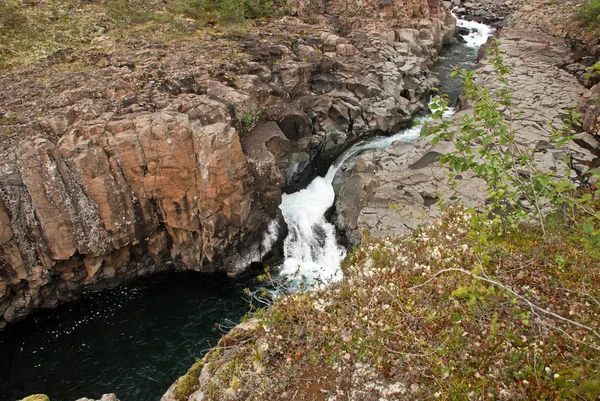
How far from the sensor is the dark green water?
13609 mm

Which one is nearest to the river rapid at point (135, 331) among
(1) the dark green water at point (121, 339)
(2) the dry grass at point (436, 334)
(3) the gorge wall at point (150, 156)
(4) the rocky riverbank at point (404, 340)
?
(1) the dark green water at point (121, 339)

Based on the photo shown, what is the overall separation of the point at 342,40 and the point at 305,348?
2296 centimetres

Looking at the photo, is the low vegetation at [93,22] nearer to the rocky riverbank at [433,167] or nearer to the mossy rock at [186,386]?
the rocky riverbank at [433,167]

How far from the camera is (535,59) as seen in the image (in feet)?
90.2

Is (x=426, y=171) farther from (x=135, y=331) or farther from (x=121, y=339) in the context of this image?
(x=121, y=339)

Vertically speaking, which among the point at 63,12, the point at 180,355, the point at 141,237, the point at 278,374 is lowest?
the point at 180,355

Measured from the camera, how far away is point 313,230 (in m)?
19.1

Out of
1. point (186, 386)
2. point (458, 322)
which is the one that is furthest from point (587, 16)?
point (186, 386)

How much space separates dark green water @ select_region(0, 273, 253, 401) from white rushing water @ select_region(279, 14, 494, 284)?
8.78 feet

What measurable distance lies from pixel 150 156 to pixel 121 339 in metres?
6.83

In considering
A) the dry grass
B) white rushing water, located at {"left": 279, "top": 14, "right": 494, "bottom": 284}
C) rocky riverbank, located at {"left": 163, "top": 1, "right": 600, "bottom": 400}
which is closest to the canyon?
white rushing water, located at {"left": 279, "top": 14, "right": 494, "bottom": 284}

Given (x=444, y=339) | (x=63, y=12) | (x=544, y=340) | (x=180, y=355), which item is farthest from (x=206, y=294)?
(x=63, y=12)

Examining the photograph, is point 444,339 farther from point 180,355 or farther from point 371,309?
point 180,355

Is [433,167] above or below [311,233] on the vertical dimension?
above
